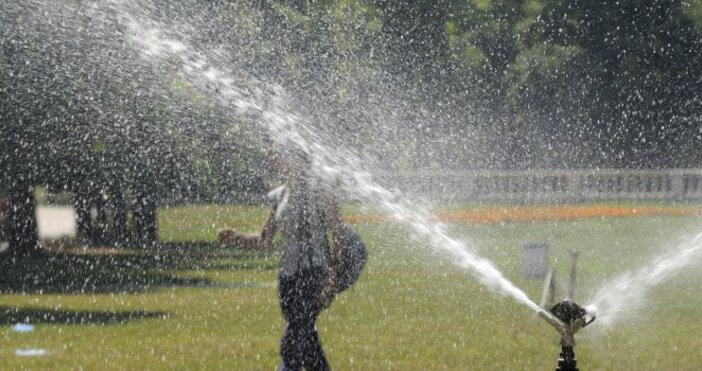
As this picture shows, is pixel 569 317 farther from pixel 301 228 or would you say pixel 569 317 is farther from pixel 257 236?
pixel 257 236

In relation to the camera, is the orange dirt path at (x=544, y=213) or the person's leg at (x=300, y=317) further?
the orange dirt path at (x=544, y=213)

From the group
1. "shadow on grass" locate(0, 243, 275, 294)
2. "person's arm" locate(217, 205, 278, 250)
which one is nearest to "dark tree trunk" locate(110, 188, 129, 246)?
"shadow on grass" locate(0, 243, 275, 294)

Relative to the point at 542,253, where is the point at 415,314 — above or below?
below

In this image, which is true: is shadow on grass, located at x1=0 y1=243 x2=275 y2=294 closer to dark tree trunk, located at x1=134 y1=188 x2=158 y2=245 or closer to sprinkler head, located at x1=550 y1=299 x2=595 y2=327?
dark tree trunk, located at x1=134 y1=188 x2=158 y2=245

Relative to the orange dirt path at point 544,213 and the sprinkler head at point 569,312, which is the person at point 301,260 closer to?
the sprinkler head at point 569,312

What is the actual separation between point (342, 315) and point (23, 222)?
8709 millimetres

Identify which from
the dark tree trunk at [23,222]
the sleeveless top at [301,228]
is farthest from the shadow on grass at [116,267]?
the sleeveless top at [301,228]

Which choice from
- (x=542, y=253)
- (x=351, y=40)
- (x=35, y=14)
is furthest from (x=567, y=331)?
(x=351, y=40)

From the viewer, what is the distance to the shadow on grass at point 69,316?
10.7m

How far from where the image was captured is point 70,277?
14.7 m

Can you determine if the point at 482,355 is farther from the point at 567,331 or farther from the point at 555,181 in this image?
the point at 555,181

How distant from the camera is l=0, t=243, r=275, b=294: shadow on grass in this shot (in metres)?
13.7

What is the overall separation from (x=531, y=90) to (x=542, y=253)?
17514 millimetres

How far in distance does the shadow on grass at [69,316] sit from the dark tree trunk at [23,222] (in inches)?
245
